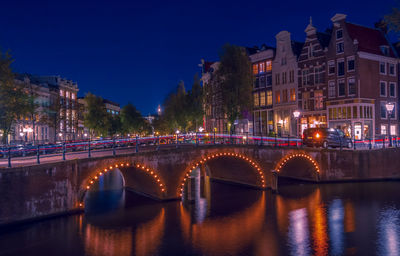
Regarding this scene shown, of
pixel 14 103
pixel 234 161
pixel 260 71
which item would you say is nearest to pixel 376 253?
pixel 234 161

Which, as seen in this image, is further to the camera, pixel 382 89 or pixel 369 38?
pixel 369 38

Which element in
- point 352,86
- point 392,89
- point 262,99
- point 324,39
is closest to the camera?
point 352,86

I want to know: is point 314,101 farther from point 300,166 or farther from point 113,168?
point 113,168

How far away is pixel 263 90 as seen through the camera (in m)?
61.1

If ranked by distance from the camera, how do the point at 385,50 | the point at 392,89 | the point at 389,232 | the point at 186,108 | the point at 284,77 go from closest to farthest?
the point at 389,232 → the point at 392,89 → the point at 385,50 → the point at 284,77 → the point at 186,108

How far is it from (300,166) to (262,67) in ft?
87.7

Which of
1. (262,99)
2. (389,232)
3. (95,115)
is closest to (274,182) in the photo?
(389,232)

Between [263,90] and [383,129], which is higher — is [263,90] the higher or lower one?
the higher one

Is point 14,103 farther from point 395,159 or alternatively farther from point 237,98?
point 395,159

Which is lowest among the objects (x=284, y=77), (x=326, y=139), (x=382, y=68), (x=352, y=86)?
(x=326, y=139)

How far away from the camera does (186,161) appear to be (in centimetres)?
2841

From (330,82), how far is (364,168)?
699 inches

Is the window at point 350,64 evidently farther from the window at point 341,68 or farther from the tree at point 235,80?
the tree at point 235,80

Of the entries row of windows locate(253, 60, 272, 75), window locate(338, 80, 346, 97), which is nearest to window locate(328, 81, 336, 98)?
window locate(338, 80, 346, 97)
